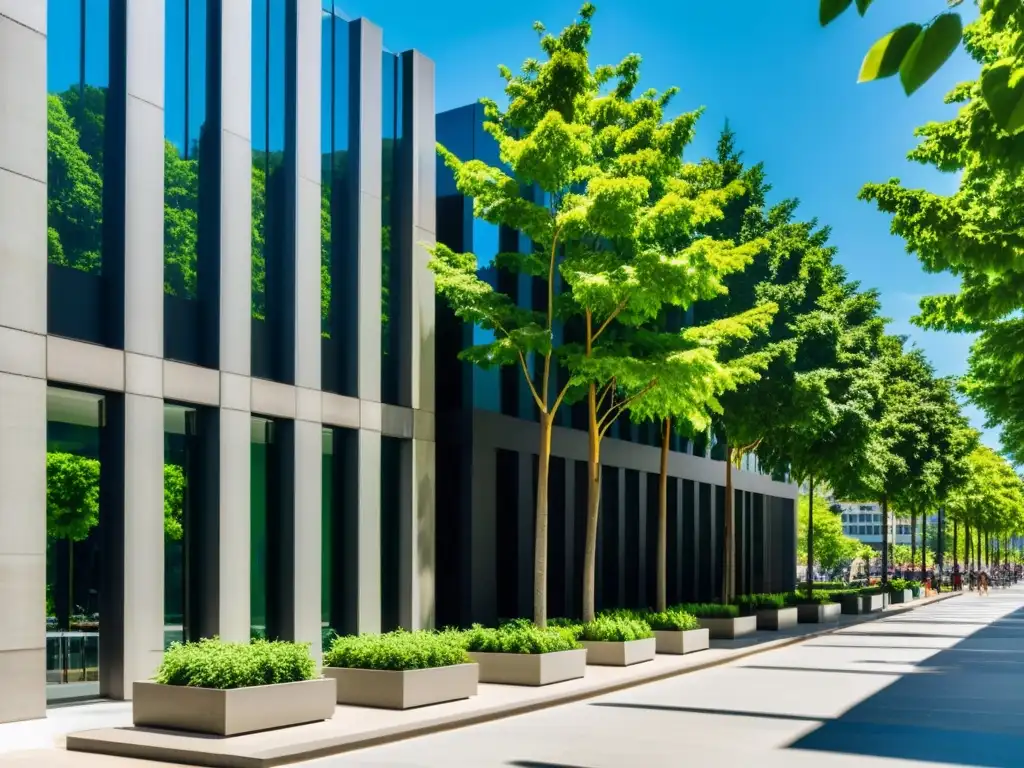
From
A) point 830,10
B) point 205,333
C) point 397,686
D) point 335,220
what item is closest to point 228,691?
point 397,686

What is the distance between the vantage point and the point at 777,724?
59.0ft

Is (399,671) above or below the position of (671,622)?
above

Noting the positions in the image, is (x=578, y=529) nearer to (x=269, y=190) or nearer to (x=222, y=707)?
→ (x=269, y=190)

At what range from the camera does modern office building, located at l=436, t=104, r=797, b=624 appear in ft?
95.9

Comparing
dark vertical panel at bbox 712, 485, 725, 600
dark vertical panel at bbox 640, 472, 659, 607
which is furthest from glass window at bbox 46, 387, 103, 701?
dark vertical panel at bbox 712, 485, 725, 600

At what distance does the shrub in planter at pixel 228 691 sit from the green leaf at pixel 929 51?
539 inches

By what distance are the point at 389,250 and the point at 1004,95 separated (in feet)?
81.7

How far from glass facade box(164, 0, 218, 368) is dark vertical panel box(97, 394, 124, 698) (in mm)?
1897

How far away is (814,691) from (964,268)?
28.9 ft

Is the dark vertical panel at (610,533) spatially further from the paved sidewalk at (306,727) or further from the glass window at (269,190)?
the glass window at (269,190)

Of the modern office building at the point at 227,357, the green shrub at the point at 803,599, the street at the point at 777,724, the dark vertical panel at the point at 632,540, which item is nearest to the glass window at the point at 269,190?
the modern office building at the point at 227,357

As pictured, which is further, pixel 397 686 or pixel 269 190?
pixel 269 190

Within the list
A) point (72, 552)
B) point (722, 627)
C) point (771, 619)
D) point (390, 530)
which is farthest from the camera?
point (771, 619)

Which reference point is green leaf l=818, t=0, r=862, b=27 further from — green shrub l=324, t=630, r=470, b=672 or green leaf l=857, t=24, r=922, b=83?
green shrub l=324, t=630, r=470, b=672
